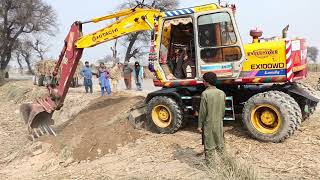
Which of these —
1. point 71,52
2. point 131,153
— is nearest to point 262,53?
point 131,153

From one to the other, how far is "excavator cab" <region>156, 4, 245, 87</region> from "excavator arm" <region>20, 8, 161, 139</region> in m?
0.86

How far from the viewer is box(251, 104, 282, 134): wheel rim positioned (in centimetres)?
909

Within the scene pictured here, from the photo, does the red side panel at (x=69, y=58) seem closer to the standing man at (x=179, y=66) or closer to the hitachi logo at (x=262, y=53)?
the standing man at (x=179, y=66)

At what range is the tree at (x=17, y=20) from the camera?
44094 millimetres

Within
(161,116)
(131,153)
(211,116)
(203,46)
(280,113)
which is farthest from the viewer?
(161,116)

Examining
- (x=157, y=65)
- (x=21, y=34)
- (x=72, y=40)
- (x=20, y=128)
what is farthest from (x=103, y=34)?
(x=21, y=34)

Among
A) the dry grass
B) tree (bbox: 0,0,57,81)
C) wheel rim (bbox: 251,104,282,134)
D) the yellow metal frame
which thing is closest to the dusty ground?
the dry grass

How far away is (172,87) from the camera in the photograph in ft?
35.0

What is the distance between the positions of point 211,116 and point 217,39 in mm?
2566

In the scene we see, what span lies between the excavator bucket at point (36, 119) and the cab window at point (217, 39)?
15.9 feet

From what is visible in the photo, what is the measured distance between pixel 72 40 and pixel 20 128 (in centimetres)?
Result: 558

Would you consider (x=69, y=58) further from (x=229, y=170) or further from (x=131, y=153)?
(x=229, y=170)

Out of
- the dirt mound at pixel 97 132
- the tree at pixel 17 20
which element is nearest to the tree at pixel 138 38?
the tree at pixel 17 20

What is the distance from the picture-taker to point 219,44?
9.68 m
